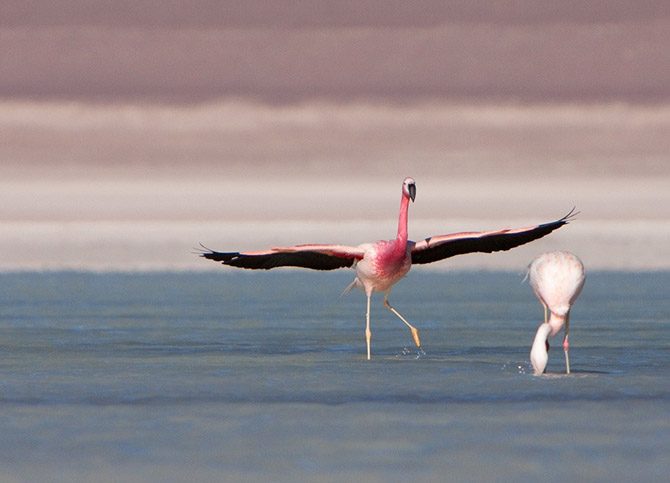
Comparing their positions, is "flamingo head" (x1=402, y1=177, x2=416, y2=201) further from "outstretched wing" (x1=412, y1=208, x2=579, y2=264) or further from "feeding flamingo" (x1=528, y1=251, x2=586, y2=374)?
"feeding flamingo" (x1=528, y1=251, x2=586, y2=374)

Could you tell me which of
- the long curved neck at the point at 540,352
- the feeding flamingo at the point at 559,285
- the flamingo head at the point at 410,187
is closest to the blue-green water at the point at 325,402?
the long curved neck at the point at 540,352

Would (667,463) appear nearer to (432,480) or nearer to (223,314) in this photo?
(432,480)

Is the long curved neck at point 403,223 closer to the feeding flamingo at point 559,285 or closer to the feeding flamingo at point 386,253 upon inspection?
the feeding flamingo at point 386,253

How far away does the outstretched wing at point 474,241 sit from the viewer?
1909 centimetres

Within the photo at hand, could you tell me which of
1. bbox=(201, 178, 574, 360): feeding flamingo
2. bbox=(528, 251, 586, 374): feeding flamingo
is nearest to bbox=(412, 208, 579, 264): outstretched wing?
bbox=(201, 178, 574, 360): feeding flamingo

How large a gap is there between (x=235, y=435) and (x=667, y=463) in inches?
126

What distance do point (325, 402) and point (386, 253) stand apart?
566 centimetres

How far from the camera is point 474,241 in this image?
778 inches

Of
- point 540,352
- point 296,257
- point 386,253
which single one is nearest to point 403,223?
point 386,253

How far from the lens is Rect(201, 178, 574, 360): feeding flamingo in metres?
19.0

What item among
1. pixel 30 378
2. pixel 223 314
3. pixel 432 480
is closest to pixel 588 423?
pixel 432 480

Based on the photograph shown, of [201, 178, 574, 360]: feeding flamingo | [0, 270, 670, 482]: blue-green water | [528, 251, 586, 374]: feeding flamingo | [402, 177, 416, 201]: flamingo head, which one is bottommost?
[0, 270, 670, 482]: blue-green water

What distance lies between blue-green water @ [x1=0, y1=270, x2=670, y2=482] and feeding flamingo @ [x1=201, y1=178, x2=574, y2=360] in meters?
0.95

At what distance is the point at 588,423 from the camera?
12617mm
